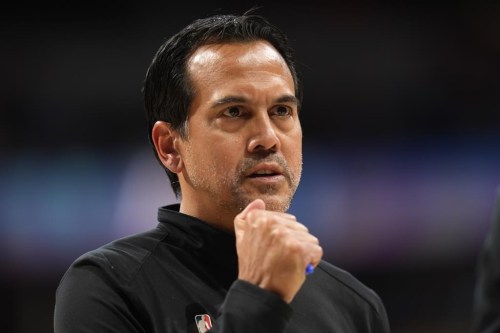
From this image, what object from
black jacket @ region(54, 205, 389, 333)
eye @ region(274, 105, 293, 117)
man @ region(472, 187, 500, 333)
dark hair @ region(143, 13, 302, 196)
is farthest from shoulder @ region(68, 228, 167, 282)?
man @ region(472, 187, 500, 333)

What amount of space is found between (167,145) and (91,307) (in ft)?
2.63

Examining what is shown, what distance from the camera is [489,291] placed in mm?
1987

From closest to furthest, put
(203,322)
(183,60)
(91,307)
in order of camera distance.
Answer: (91,307), (203,322), (183,60)

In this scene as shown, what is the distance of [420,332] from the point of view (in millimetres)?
6270

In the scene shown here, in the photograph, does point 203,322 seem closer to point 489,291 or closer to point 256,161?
point 256,161

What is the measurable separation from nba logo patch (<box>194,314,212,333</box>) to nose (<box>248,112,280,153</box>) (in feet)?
1.88

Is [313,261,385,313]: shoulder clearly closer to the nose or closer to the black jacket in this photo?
the black jacket

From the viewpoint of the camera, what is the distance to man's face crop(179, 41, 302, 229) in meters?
2.84

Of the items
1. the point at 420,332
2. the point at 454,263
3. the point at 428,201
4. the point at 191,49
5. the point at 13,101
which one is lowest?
the point at 420,332

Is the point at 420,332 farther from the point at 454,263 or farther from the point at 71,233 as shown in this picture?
the point at 71,233

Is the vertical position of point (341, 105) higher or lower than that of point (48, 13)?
lower

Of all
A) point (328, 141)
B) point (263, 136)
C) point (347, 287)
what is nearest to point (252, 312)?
point (263, 136)

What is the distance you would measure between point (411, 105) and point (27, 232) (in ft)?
10.9

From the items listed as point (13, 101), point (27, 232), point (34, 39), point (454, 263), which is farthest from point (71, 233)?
point (454, 263)
